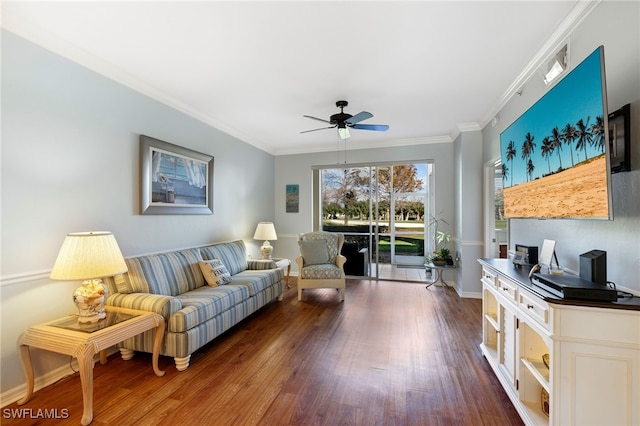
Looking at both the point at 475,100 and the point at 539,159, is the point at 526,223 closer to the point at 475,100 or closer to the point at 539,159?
the point at 539,159

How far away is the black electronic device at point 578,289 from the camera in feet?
4.36

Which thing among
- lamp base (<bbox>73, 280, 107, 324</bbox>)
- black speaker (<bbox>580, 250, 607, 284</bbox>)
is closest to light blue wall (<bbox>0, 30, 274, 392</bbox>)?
lamp base (<bbox>73, 280, 107, 324</bbox>)

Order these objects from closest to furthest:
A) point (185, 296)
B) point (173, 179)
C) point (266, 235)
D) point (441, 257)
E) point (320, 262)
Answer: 1. point (185, 296)
2. point (173, 179)
3. point (320, 262)
4. point (441, 257)
5. point (266, 235)

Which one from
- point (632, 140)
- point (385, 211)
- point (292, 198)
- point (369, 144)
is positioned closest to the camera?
point (632, 140)

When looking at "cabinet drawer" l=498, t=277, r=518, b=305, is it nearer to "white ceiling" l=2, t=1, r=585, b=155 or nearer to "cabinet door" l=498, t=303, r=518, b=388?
"cabinet door" l=498, t=303, r=518, b=388

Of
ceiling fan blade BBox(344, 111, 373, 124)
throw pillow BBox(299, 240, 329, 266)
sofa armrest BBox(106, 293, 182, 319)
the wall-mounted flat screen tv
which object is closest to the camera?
the wall-mounted flat screen tv

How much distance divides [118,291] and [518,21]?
13.0 ft

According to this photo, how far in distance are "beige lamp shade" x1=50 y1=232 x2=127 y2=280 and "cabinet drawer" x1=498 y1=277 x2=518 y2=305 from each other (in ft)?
9.46

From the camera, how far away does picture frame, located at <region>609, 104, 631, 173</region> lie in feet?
4.93

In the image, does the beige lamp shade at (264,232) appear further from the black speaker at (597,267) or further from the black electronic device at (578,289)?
the black speaker at (597,267)

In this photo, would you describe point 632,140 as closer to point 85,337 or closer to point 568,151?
point 568,151

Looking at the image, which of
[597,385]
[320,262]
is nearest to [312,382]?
[597,385]

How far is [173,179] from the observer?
338cm

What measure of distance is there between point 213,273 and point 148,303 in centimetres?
94
